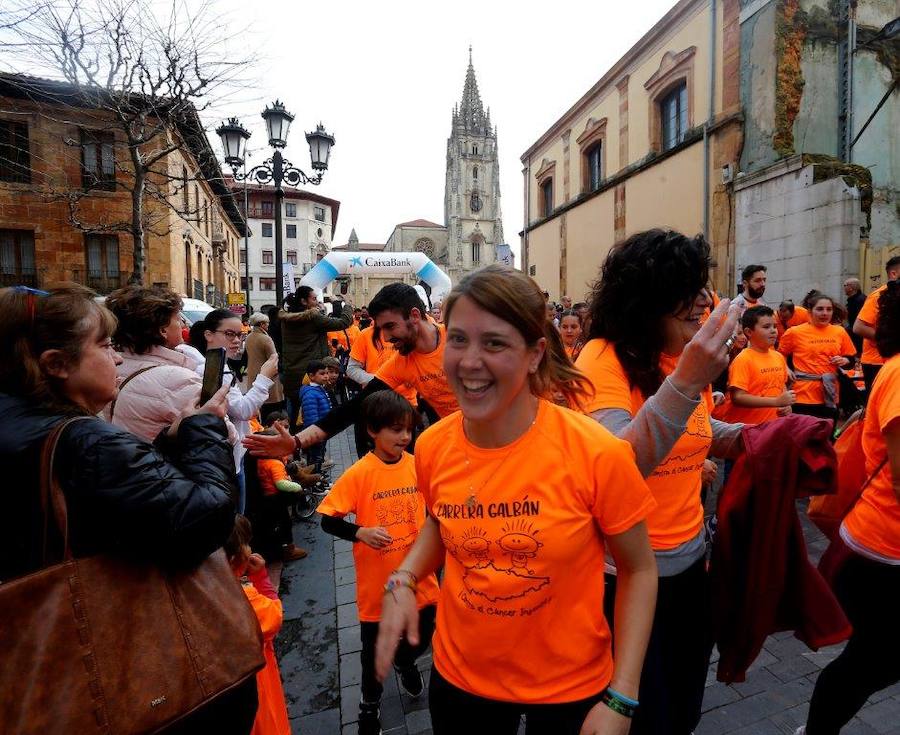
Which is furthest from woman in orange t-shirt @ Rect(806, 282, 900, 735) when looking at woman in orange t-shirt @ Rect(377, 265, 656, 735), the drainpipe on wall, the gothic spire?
the gothic spire

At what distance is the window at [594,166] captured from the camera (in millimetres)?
19794

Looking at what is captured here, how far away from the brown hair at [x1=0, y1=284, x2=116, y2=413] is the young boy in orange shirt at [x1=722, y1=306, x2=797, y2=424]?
4634mm

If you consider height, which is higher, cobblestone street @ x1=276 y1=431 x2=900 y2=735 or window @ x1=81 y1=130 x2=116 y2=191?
window @ x1=81 y1=130 x2=116 y2=191

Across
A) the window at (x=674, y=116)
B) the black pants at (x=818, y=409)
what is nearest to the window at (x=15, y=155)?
the window at (x=674, y=116)

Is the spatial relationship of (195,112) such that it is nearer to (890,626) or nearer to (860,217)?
(860,217)

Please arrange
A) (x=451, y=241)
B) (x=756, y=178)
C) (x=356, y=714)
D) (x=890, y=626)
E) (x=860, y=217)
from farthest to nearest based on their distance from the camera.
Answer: (x=451, y=241) → (x=756, y=178) → (x=860, y=217) → (x=356, y=714) → (x=890, y=626)

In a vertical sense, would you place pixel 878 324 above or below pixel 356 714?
above

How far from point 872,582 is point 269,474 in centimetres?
415

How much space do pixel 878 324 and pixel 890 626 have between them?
124cm

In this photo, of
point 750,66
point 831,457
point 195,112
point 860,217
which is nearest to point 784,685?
point 831,457

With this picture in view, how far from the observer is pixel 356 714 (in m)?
2.82

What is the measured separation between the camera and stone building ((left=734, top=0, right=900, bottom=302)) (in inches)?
417

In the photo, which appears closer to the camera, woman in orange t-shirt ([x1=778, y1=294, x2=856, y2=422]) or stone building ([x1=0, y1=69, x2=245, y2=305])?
woman in orange t-shirt ([x1=778, y1=294, x2=856, y2=422])

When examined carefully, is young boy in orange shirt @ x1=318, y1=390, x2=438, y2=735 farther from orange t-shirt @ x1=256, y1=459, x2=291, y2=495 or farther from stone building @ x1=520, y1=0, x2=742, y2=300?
stone building @ x1=520, y1=0, x2=742, y2=300
